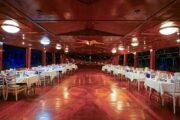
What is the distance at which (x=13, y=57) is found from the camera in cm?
1480

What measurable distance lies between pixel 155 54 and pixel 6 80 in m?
11.5

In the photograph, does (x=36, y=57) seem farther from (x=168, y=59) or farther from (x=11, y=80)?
(x=11, y=80)

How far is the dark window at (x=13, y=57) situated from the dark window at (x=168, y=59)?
10618 millimetres

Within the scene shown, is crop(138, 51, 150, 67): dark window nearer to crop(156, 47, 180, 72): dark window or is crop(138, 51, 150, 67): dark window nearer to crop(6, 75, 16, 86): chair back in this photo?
crop(156, 47, 180, 72): dark window

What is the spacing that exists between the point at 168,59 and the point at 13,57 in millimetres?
11490

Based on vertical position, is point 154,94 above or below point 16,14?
below

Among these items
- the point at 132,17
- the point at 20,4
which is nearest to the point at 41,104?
the point at 20,4

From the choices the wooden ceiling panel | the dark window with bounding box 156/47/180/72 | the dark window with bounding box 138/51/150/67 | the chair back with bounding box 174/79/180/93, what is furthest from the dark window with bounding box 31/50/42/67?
the chair back with bounding box 174/79/180/93

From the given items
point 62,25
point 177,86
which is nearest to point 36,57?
point 62,25

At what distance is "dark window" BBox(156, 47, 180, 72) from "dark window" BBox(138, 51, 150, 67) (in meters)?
2.98

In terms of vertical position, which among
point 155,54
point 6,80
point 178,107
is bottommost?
point 178,107

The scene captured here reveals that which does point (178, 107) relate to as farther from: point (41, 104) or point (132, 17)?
point (41, 104)

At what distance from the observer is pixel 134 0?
3.60 m

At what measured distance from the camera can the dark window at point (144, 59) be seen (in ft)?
57.6
